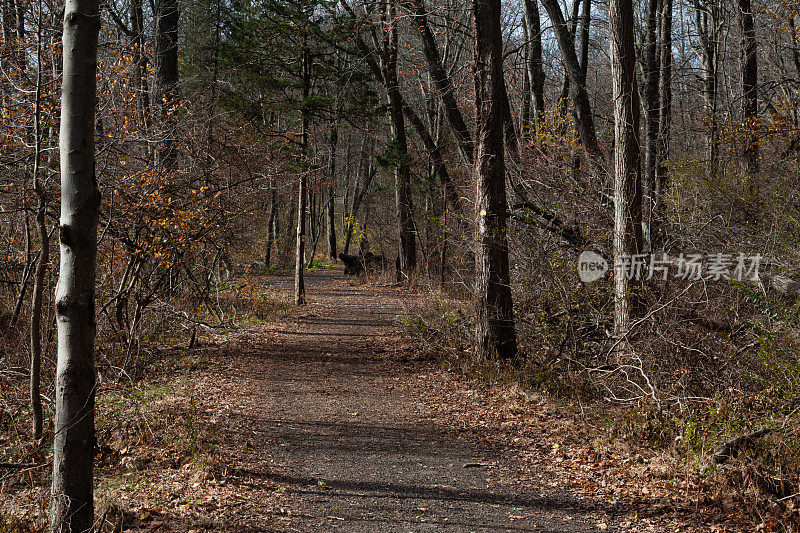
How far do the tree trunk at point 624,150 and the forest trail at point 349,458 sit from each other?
312 cm

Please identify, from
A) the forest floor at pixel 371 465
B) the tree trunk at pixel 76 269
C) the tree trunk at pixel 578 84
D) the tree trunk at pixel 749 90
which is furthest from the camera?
the tree trunk at pixel 749 90

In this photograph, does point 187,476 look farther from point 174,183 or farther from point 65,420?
point 174,183

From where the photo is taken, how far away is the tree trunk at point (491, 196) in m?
9.34

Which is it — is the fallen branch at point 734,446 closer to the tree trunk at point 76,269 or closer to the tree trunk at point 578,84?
the tree trunk at point 76,269

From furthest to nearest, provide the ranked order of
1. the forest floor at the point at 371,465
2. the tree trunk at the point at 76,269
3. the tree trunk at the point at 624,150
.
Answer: the tree trunk at the point at 624,150
the forest floor at the point at 371,465
the tree trunk at the point at 76,269

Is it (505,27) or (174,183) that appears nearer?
(174,183)

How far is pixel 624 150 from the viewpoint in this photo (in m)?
8.23

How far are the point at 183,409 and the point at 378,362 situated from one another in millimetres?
4310

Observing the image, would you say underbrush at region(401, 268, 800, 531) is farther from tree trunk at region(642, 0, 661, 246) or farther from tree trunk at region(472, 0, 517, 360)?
tree trunk at region(642, 0, 661, 246)

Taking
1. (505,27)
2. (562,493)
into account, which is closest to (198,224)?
(562,493)

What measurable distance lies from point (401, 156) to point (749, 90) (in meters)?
9.44

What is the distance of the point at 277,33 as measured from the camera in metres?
16.3

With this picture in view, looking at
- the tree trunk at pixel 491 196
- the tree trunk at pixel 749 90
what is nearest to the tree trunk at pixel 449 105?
the tree trunk at pixel 491 196

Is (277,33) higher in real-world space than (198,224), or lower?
higher
